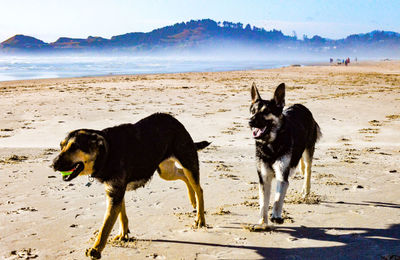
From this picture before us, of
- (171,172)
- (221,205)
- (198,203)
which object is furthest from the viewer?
(221,205)

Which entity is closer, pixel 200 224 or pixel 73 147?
pixel 73 147

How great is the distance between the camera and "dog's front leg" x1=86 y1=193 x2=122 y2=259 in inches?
170

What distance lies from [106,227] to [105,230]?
0.03 m

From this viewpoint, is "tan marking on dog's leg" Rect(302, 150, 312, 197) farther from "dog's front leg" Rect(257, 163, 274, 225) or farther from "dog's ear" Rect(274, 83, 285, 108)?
"dog's ear" Rect(274, 83, 285, 108)

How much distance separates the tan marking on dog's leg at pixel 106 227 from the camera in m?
4.36

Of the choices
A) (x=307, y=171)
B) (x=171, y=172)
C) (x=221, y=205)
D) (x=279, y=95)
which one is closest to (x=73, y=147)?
(x=171, y=172)

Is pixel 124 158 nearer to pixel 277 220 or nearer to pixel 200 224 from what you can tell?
pixel 200 224

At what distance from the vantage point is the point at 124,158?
183 inches

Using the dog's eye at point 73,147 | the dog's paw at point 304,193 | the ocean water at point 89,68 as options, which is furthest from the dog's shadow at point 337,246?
the ocean water at point 89,68

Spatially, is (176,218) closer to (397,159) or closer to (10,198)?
(10,198)

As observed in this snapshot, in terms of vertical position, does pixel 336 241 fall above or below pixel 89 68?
below

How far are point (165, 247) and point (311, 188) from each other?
3.58 m

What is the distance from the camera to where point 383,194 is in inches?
272

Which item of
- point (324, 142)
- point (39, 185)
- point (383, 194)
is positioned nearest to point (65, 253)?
point (39, 185)
